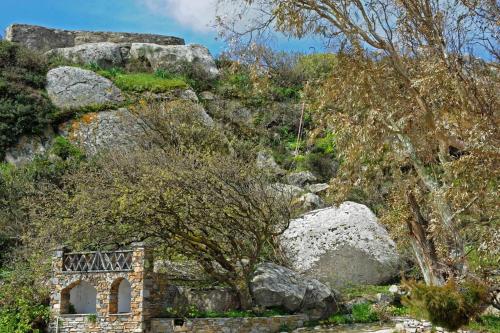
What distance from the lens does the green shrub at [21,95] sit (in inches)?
1088

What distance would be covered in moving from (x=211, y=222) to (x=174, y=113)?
10657mm

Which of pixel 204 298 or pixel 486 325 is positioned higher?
pixel 204 298

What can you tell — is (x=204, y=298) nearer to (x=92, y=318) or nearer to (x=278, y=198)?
(x=92, y=318)

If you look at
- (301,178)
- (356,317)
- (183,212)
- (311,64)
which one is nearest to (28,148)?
(301,178)

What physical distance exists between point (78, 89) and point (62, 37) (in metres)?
7.94

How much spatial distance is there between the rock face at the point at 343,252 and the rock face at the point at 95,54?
1806 cm

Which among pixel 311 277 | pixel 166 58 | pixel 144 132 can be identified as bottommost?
pixel 311 277

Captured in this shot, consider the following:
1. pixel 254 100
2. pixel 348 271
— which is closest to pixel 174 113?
pixel 254 100

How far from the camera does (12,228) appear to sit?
67.1 ft

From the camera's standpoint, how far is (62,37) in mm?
Result: 36875

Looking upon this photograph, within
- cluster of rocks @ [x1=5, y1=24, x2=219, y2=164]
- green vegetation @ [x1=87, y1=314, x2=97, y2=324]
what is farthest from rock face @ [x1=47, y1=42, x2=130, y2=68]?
green vegetation @ [x1=87, y1=314, x2=97, y2=324]

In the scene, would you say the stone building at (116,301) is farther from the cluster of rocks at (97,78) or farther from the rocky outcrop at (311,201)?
the cluster of rocks at (97,78)

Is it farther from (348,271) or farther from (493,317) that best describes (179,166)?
(493,317)

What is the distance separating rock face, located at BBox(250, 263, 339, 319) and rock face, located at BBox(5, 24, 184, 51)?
23.1m
